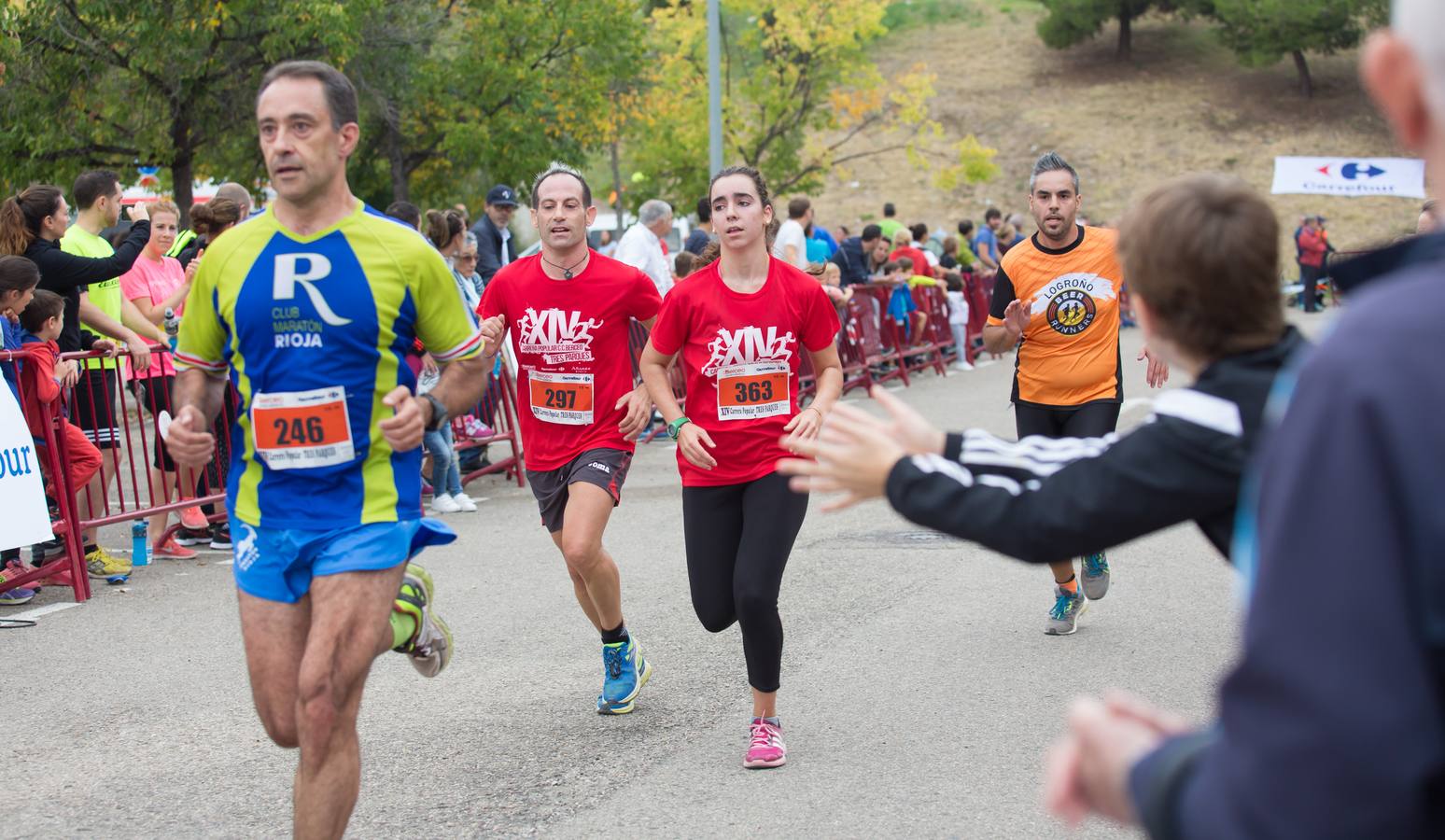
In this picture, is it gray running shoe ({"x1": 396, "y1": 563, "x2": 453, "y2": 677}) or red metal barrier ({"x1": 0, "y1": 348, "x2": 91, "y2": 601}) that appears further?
red metal barrier ({"x1": 0, "y1": 348, "x2": 91, "y2": 601})

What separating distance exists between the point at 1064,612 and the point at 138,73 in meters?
14.4

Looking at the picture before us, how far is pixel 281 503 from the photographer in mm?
4047

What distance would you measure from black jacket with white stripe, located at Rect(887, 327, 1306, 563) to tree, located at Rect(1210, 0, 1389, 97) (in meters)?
58.1

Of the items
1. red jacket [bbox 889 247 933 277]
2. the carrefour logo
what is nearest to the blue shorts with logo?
red jacket [bbox 889 247 933 277]

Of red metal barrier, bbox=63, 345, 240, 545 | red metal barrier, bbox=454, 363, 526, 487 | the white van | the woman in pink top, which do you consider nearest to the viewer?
red metal barrier, bbox=63, 345, 240, 545

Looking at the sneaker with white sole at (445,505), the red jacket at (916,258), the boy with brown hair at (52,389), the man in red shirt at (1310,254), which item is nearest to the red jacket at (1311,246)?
the man in red shirt at (1310,254)

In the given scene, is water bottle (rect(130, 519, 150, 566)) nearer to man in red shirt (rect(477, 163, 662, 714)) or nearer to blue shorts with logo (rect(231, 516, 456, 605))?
man in red shirt (rect(477, 163, 662, 714))

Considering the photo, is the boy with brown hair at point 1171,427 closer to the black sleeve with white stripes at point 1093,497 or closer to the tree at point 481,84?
the black sleeve with white stripes at point 1093,497

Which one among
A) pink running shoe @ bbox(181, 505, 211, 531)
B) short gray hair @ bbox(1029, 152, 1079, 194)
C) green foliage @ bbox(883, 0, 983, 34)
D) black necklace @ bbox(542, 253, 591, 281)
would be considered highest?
green foliage @ bbox(883, 0, 983, 34)

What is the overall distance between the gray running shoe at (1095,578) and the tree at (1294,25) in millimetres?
53414

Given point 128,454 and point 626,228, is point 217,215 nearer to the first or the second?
point 128,454

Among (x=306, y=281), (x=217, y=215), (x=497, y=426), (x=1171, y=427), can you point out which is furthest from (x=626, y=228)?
(x=1171, y=427)

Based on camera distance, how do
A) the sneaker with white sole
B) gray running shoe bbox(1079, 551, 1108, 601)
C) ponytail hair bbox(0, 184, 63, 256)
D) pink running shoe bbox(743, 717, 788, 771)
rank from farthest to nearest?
1. the sneaker with white sole
2. ponytail hair bbox(0, 184, 63, 256)
3. gray running shoe bbox(1079, 551, 1108, 601)
4. pink running shoe bbox(743, 717, 788, 771)

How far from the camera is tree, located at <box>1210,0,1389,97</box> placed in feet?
180
